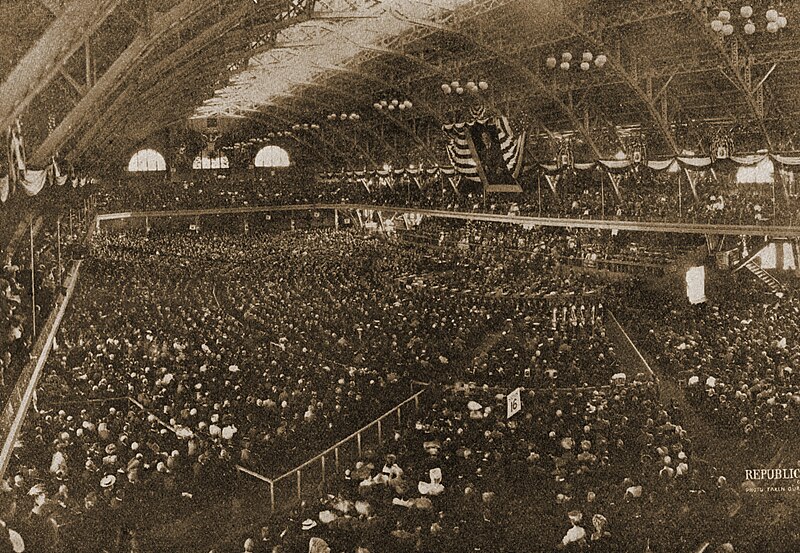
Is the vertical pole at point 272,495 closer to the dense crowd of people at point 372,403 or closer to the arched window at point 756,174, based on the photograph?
the dense crowd of people at point 372,403

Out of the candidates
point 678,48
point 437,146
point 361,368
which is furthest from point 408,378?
point 678,48

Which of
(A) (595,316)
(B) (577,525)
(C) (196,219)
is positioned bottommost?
(B) (577,525)

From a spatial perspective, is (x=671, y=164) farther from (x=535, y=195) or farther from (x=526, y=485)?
(x=526, y=485)

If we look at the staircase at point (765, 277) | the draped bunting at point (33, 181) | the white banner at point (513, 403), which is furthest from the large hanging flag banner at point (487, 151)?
the draped bunting at point (33, 181)

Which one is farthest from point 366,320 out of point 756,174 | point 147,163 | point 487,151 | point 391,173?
point 756,174

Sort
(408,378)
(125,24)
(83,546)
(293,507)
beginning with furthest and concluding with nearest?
(125,24), (408,378), (293,507), (83,546)

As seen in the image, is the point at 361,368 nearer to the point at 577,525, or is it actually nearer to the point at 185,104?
the point at 577,525

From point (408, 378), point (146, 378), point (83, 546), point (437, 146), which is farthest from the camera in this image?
point (437, 146)

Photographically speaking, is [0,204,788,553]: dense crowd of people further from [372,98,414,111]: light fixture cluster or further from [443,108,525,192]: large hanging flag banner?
[372,98,414,111]: light fixture cluster

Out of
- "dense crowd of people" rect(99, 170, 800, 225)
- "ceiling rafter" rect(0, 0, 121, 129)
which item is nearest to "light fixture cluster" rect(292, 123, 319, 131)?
"dense crowd of people" rect(99, 170, 800, 225)
